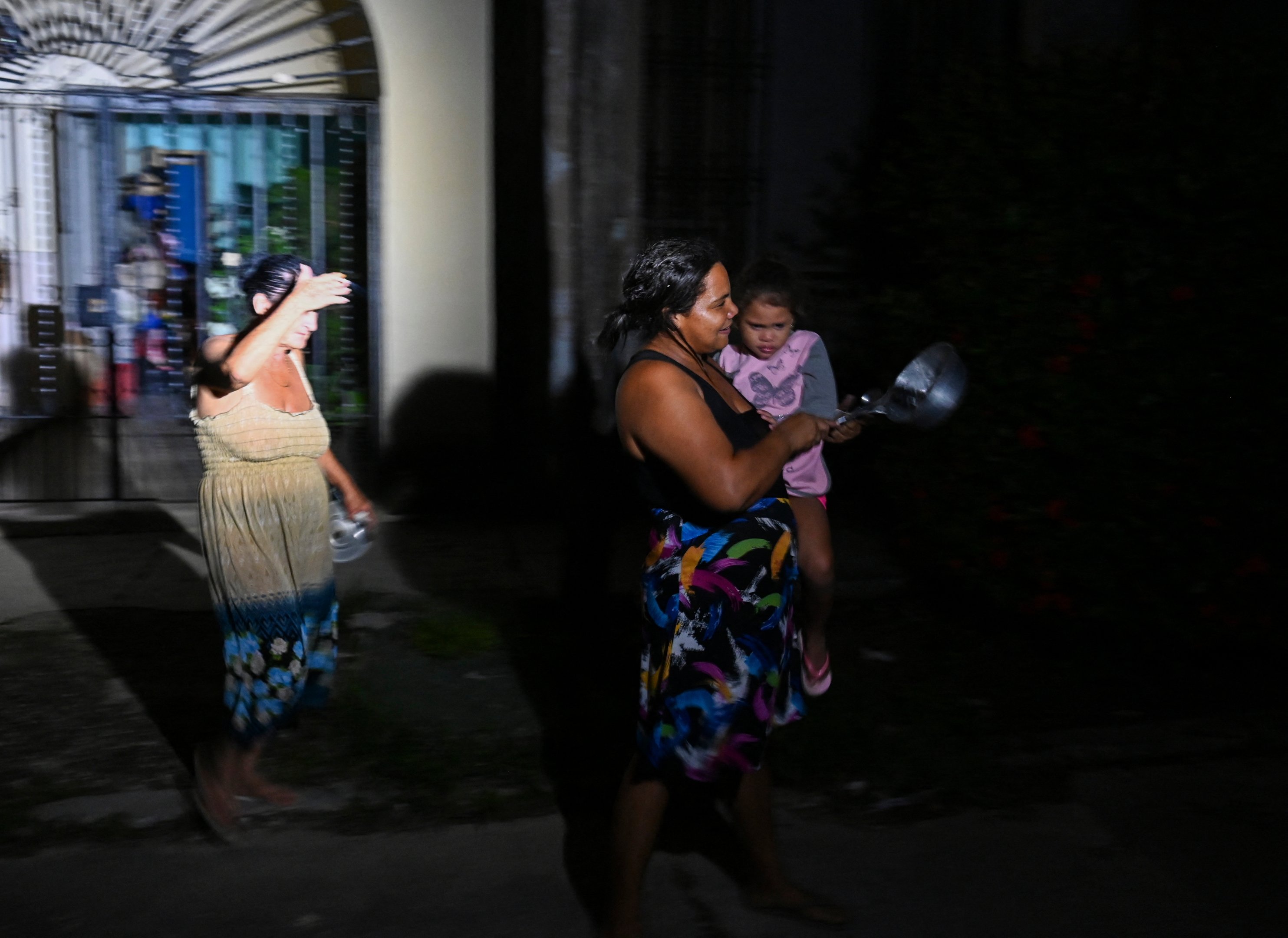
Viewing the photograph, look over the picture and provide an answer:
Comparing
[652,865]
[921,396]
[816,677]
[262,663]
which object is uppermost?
[921,396]

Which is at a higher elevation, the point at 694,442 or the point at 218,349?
the point at 218,349

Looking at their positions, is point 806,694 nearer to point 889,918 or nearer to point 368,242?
point 889,918

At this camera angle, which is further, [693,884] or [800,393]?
[800,393]

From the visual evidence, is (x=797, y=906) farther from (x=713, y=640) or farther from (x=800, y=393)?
(x=800, y=393)

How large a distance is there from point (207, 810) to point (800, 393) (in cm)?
231

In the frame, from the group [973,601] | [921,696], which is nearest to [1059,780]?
[921,696]

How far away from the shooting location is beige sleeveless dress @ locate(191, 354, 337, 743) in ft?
11.9

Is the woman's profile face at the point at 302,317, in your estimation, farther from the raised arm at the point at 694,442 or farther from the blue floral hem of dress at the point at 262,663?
the raised arm at the point at 694,442

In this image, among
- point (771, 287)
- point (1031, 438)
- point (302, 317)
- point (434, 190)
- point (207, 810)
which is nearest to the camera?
point (302, 317)

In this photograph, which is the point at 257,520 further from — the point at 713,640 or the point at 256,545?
the point at 713,640

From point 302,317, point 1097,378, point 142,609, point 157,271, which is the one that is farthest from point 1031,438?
point 157,271

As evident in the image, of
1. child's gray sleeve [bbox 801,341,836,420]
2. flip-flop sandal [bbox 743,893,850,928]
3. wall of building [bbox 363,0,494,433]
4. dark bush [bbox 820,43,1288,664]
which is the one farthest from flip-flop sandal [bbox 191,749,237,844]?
wall of building [bbox 363,0,494,433]

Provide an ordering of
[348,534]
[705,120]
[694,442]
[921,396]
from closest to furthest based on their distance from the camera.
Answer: [694,442], [921,396], [348,534], [705,120]

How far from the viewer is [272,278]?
143 inches
